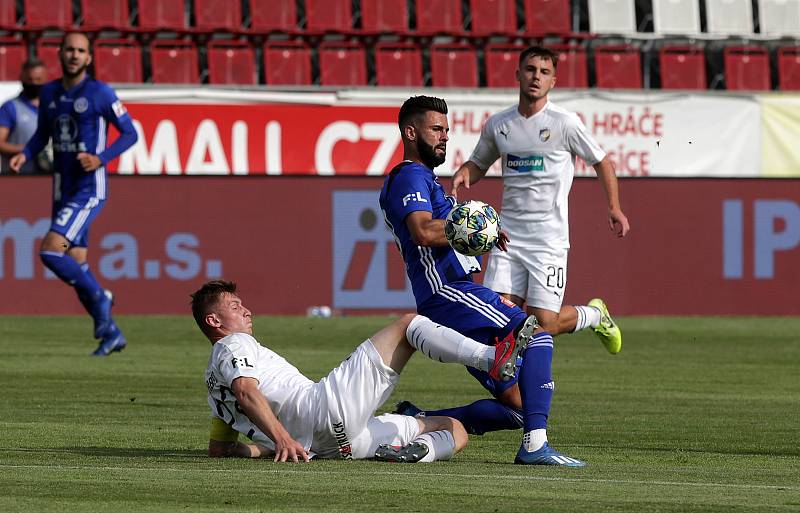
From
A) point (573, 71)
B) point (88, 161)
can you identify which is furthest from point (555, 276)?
point (573, 71)

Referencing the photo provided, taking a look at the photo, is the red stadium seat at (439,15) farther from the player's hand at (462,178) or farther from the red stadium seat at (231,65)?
the player's hand at (462,178)

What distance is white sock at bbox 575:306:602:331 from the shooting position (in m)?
10.6

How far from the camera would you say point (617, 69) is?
24891mm

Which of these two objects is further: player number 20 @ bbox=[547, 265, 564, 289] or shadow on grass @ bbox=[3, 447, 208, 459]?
player number 20 @ bbox=[547, 265, 564, 289]

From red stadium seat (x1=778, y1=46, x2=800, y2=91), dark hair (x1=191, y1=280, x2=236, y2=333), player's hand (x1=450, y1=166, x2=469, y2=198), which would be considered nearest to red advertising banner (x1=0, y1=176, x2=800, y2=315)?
red stadium seat (x1=778, y1=46, x2=800, y2=91)

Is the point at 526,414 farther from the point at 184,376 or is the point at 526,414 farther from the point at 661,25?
the point at 661,25

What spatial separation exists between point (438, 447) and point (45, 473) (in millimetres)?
1742

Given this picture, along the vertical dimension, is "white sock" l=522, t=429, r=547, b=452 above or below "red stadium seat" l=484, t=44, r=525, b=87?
below

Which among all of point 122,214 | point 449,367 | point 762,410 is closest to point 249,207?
point 122,214

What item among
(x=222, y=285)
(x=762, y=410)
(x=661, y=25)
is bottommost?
(x=762, y=410)

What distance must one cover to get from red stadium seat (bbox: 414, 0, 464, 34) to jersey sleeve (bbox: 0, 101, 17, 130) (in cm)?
871

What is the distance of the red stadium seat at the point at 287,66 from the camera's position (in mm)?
24016

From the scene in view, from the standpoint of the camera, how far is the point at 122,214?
61.1 feet

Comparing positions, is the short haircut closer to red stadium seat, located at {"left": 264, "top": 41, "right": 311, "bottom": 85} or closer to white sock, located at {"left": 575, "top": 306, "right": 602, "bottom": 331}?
red stadium seat, located at {"left": 264, "top": 41, "right": 311, "bottom": 85}
